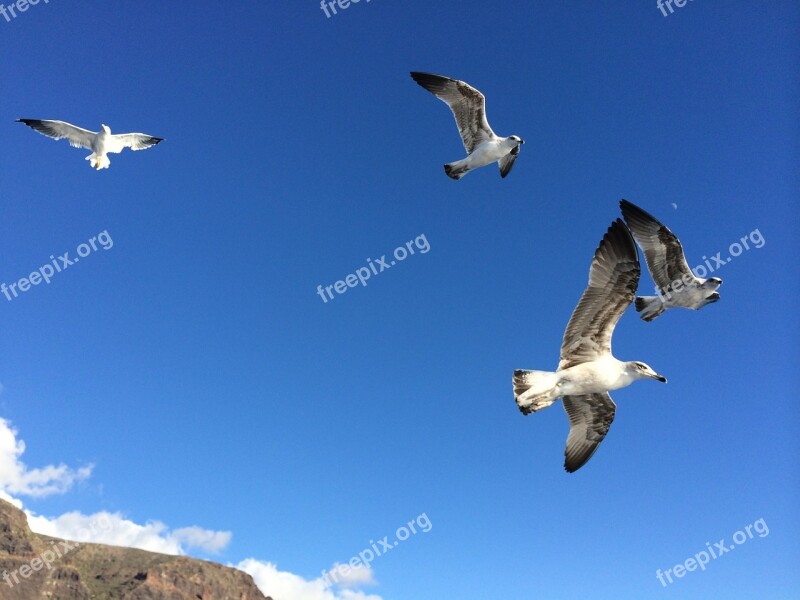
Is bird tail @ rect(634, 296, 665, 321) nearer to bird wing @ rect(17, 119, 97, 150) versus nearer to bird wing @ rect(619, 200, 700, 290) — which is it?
bird wing @ rect(619, 200, 700, 290)

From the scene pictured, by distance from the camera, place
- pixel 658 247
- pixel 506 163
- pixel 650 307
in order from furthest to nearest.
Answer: pixel 506 163
pixel 650 307
pixel 658 247

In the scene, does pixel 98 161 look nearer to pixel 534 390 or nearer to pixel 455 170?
pixel 455 170

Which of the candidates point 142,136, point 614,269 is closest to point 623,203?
point 614,269

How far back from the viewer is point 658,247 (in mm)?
20000

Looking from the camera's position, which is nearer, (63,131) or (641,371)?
(641,371)

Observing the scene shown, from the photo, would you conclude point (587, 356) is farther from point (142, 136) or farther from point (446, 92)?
point (142, 136)

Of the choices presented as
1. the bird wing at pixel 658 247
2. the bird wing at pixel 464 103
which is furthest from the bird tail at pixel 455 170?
the bird wing at pixel 658 247

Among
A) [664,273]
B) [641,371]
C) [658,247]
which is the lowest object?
[641,371]

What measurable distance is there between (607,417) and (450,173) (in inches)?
450

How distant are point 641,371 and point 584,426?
8.00 feet

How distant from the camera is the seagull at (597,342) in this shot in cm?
1442

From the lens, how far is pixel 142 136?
32875 mm

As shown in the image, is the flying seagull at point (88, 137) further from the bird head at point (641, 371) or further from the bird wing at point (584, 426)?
the bird head at point (641, 371)

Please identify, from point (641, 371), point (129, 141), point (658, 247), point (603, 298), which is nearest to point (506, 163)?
point (658, 247)
